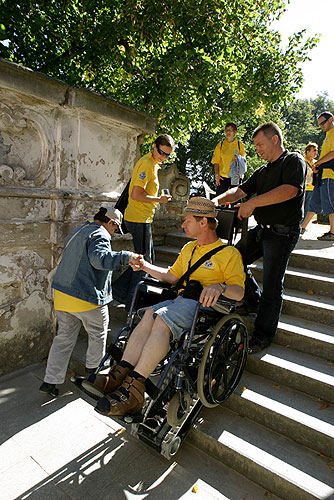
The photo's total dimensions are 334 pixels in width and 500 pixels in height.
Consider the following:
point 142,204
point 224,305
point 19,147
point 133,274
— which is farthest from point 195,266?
point 19,147

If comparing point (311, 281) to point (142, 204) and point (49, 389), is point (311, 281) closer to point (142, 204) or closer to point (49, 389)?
point (142, 204)

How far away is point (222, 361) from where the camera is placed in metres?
2.54

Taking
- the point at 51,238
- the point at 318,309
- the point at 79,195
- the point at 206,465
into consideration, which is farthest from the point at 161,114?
the point at 206,465

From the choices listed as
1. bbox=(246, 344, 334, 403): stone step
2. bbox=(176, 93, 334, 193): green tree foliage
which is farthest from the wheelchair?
bbox=(176, 93, 334, 193): green tree foliage

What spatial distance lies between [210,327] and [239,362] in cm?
42

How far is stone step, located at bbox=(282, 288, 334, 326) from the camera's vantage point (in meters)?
3.35

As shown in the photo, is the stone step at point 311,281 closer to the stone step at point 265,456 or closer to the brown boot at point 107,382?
the stone step at point 265,456

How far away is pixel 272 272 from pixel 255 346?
697 mm

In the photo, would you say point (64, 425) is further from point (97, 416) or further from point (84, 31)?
point (84, 31)

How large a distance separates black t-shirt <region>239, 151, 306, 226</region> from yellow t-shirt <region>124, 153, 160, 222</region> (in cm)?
116

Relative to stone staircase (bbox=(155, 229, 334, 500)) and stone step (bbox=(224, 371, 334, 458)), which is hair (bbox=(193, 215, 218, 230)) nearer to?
stone staircase (bbox=(155, 229, 334, 500))

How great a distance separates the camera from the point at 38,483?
7.05ft

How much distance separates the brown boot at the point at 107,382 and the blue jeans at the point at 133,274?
4.67 ft

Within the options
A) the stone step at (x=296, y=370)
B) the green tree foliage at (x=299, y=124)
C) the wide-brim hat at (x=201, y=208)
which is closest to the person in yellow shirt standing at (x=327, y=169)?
the stone step at (x=296, y=370)
